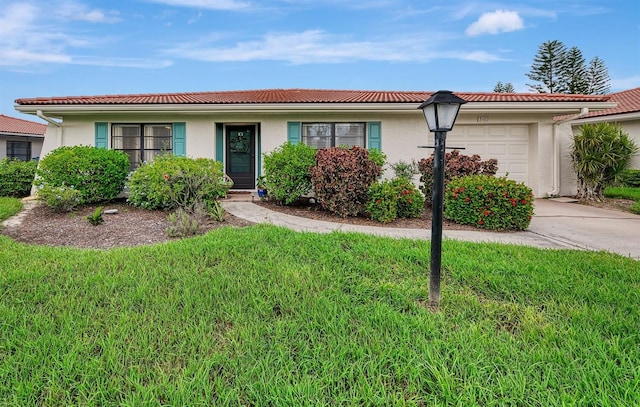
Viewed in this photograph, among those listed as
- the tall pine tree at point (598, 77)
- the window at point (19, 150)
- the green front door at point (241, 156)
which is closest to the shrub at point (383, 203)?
the green front door at point (241, 156)

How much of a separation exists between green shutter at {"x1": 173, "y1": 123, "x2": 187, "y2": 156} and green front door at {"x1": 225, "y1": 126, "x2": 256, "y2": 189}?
1.31 meters

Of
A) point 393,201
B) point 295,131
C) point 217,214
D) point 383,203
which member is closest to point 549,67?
point 295,131

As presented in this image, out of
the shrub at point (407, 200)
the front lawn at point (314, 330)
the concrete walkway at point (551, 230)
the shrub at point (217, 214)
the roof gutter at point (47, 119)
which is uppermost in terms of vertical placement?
the roof gutter at point (47, 119)

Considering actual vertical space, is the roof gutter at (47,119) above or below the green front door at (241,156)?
above

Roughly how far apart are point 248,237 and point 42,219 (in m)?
4.67

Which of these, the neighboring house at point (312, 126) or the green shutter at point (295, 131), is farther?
the green shutter at point (295, 131)

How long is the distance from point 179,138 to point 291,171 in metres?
4.55

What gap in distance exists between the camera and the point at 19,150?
19.5 m

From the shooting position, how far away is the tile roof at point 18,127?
18.3 m

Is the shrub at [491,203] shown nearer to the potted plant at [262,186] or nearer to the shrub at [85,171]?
the potted plant at [262,186]

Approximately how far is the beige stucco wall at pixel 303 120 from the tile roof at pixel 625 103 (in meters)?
2.95

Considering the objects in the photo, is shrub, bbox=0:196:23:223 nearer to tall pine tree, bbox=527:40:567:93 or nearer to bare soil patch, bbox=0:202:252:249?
bare soil patch, bbox=0:202:252:249

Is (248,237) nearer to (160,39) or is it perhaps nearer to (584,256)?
(584,256)

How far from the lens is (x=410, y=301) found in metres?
2.86
